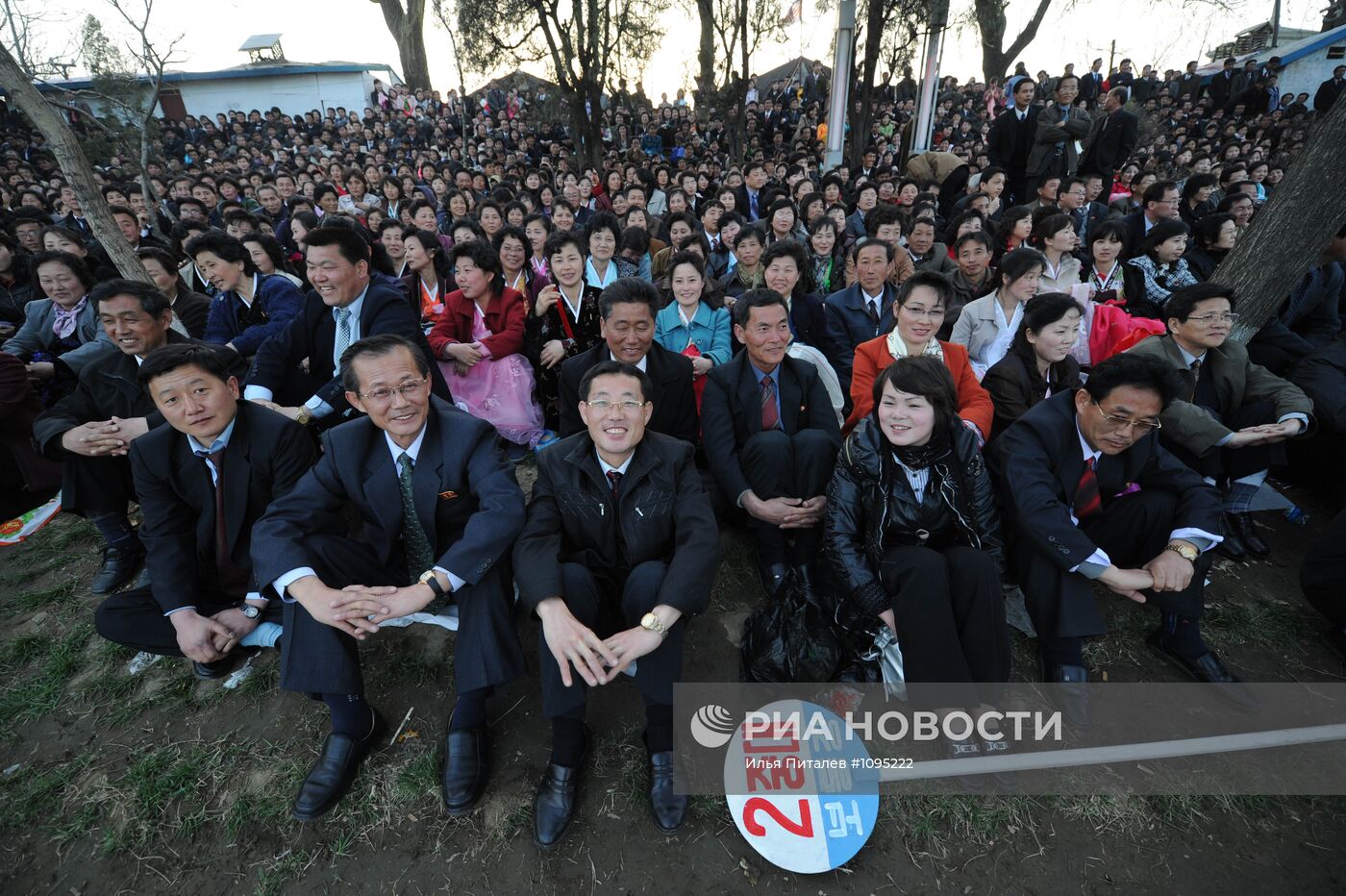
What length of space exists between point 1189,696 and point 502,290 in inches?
189

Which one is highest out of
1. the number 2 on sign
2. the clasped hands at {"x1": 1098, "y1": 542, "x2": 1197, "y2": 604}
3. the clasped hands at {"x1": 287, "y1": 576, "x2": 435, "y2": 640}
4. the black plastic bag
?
the clasped hands at {"x1": 287, "y1": 576, "x2": 435, "y2": 640}

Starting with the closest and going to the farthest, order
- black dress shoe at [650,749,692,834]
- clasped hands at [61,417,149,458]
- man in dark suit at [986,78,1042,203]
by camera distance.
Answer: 1. black dress shoe at [650,749,692,834]
2. clasped hands at [61,417,149,458]
3. man in dark suit at [986,78,1042,203]

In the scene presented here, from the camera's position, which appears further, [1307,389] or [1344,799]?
[1307,389]

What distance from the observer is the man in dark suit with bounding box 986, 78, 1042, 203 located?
820cm

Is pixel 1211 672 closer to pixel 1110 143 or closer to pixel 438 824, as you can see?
pixel 438 824

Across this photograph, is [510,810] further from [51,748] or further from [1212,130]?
[1212,130]

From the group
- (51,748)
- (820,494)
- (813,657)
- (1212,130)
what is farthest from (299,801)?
(1212,130)

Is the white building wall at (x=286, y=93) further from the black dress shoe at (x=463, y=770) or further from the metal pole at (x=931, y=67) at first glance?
the black dress shoe at (x=463, y=770)

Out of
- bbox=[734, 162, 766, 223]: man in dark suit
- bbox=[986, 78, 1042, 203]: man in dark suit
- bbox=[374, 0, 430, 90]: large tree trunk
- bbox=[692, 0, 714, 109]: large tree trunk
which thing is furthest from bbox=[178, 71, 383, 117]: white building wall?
bbox=[986, 78, 1042, 203]: man in dark suit

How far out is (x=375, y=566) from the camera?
2504mm

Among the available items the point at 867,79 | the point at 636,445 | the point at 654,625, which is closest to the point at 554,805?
the point at 654,625

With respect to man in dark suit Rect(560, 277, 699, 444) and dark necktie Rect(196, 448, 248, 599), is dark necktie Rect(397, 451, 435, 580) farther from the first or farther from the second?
man in dark suit Rect(560, 277, 699, 444)

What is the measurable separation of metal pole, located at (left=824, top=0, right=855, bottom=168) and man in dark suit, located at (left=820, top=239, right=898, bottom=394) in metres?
8.36

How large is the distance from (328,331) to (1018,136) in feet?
30.1
